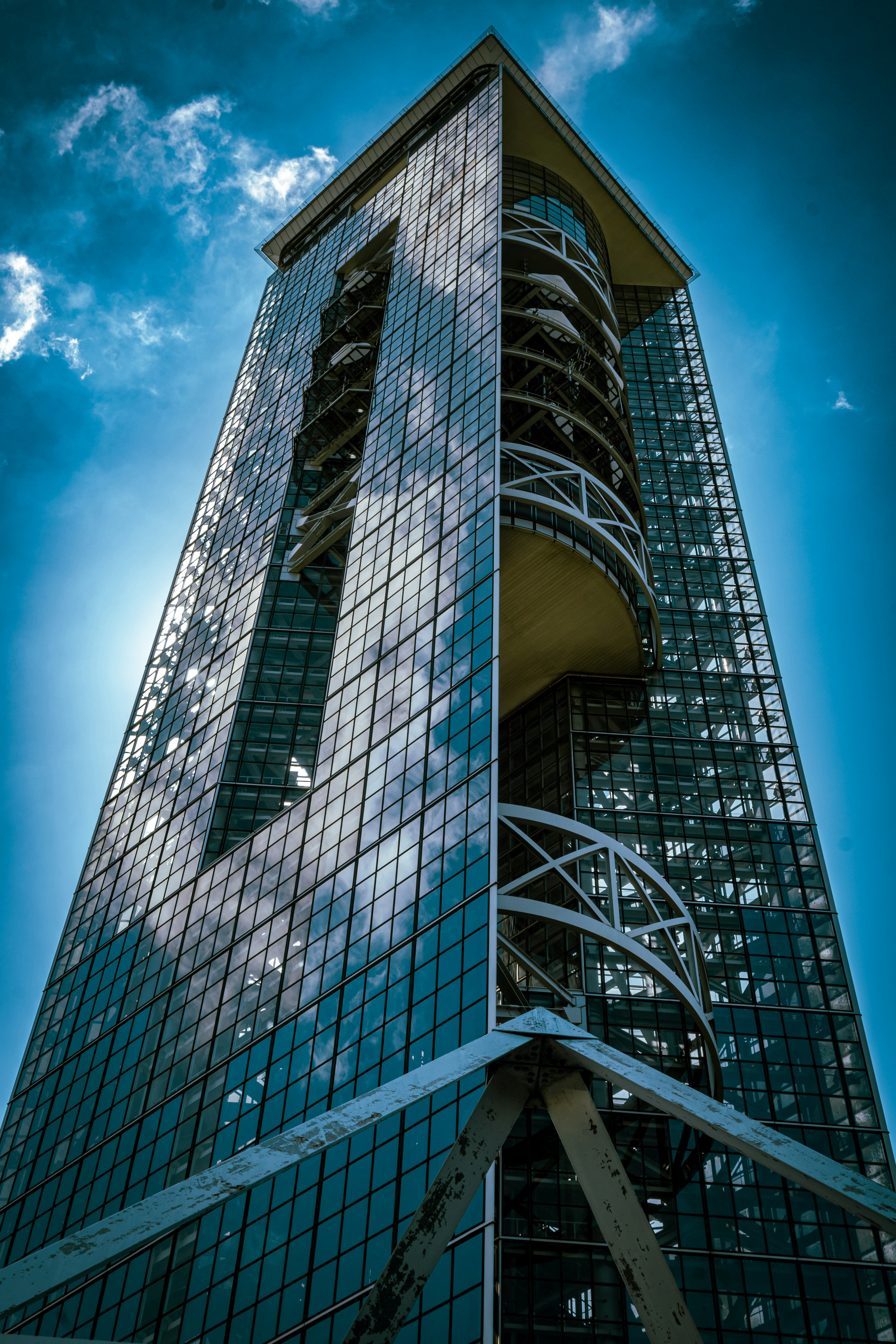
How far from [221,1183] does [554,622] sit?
51203mm

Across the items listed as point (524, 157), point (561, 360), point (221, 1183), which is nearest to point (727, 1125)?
point (221, 1183)

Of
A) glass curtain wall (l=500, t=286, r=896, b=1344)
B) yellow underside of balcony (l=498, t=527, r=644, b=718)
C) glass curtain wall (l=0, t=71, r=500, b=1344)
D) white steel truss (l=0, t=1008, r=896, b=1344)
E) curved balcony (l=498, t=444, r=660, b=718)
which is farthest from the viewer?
yellow underside of balcony (l=498, t=527, r=644, b=718)

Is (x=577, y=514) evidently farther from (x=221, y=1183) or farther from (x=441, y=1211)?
(x=221, y=1183)

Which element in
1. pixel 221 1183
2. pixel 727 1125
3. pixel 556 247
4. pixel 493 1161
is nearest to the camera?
pixel 221 1183

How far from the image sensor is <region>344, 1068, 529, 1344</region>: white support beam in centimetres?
991

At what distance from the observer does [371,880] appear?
3922 cm

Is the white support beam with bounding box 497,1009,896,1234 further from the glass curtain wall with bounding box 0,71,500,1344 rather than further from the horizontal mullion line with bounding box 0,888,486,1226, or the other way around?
the horizontal mullion line with bounding box 0,888,486,1226

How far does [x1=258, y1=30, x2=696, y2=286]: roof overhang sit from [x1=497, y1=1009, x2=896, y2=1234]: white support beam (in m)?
102

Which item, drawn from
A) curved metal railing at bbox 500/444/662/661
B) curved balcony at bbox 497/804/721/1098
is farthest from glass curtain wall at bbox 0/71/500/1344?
curved balcony at bbox 497/804/721/1098

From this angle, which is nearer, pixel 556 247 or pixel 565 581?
pixel 565 581

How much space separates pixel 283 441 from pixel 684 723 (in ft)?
126

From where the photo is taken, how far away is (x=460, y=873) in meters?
35.8

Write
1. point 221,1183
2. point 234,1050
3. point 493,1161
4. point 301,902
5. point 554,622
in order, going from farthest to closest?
point 554,622
point 301,902
point 234,1050
point 493,1161
point 221,1183

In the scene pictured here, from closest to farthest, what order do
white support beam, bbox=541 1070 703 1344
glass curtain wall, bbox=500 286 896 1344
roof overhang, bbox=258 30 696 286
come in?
white support beam, bbox=541 1070 703 1344, glass curtain wall, bbox=500 286 896 1344, roof overhang, bbox=258 30 696 286
